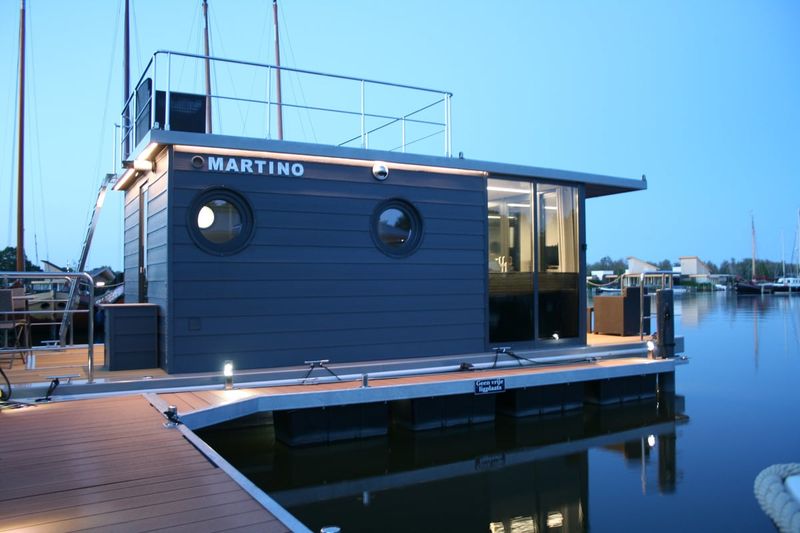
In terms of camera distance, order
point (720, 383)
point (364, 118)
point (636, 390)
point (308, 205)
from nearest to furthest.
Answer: point (308, 205) → point (364, 118) → point (636, 390) → point (720, 383)

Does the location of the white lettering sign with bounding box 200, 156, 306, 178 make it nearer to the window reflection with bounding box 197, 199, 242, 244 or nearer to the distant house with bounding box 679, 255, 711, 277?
the window reflection with bounding box 197, 199, 242, 244

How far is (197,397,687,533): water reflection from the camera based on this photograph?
18.1 feet

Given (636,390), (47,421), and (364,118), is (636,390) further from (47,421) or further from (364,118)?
(47,421)

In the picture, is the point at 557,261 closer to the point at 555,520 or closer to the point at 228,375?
the point at 555,520

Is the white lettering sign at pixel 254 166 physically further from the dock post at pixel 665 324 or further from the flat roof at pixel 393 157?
the dock post at pixel 665 324

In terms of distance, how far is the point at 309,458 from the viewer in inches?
264

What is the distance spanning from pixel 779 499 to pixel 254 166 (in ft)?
19.6

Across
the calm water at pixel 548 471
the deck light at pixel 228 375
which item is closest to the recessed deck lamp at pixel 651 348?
the calm water at pixel 548 471

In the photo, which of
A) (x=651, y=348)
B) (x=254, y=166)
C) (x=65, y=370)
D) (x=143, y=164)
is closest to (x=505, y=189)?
(x=651, y=348)

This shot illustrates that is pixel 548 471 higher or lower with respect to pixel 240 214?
lower

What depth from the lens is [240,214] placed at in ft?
24.4

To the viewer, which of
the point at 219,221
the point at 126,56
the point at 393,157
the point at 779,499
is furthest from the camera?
the point at 126,56

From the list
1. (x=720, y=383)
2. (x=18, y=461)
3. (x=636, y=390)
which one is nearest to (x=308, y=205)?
(x=18, y=461)

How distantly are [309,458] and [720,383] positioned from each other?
8.78 metres
